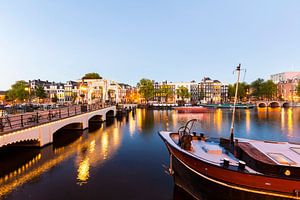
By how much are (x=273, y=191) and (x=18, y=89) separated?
104 m

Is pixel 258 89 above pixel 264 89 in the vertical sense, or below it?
above

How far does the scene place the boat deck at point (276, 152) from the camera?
8.59 metres

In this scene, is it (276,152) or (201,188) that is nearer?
(201,188)

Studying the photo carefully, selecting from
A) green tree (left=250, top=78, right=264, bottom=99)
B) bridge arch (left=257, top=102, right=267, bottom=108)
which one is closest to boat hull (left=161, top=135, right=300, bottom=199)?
bridge arch (left=257, top=102, right=267, bottom=108)

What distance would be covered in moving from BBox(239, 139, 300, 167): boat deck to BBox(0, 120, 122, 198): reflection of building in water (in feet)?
35.6

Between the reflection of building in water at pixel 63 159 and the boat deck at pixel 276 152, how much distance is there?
1086cm

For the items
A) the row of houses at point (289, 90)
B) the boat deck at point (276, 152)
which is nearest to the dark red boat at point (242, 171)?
the boat deck at point (276, 152)

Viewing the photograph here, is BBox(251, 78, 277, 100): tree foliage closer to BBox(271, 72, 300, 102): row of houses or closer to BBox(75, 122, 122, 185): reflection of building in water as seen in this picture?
BBox(271, 72, 300, 102): row of houses

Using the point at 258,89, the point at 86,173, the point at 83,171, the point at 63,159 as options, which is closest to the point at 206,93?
the point at 258,89

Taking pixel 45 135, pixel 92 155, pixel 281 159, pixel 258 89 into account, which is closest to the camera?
pixel 281 159

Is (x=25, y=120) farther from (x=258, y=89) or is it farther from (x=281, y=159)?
(x=258, y=89)

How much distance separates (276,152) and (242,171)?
146 inches

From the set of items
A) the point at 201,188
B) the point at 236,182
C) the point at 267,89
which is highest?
the point at 267,89

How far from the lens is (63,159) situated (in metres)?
19.0
